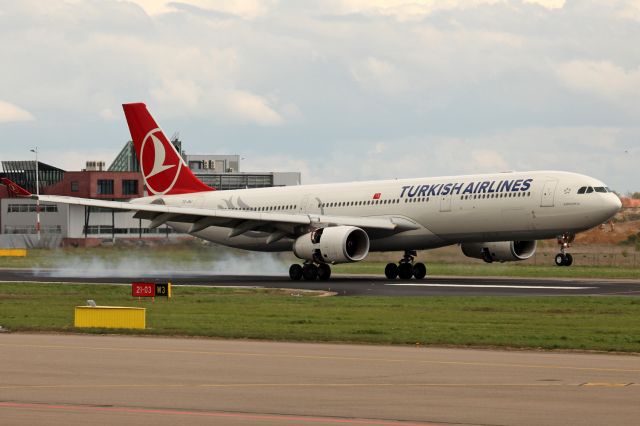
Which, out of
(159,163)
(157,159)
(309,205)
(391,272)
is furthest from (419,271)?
(157,159)

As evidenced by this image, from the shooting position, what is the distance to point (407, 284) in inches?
2036

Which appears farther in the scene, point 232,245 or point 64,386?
point 232,245

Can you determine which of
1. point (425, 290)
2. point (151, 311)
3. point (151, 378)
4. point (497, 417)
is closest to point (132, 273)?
point (425, 290)

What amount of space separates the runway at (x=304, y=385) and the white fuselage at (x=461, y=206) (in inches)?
1035

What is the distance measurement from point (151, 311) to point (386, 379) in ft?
55.8

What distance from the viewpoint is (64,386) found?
18.7 meters

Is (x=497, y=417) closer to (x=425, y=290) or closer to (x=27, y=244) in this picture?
(x=425, y=290)

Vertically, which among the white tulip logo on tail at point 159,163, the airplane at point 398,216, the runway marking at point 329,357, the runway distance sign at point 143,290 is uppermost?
the white tulip logo on tail at point 159,163

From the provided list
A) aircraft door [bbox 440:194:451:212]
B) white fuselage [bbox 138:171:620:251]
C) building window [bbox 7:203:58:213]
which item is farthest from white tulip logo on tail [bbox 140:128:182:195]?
building window [bbox 7:203:58:213]

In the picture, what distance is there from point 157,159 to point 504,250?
20367 mm

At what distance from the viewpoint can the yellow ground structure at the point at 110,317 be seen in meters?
30.0

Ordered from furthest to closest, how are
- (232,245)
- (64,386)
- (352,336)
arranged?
(232,245)
(352,336)
(64,386)

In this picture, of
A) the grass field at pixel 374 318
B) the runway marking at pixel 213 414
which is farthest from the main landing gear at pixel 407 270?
the runway marking at pixel 213 414

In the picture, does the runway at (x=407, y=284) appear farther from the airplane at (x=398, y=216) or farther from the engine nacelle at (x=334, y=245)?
the airplane at (x=398, y=216)
